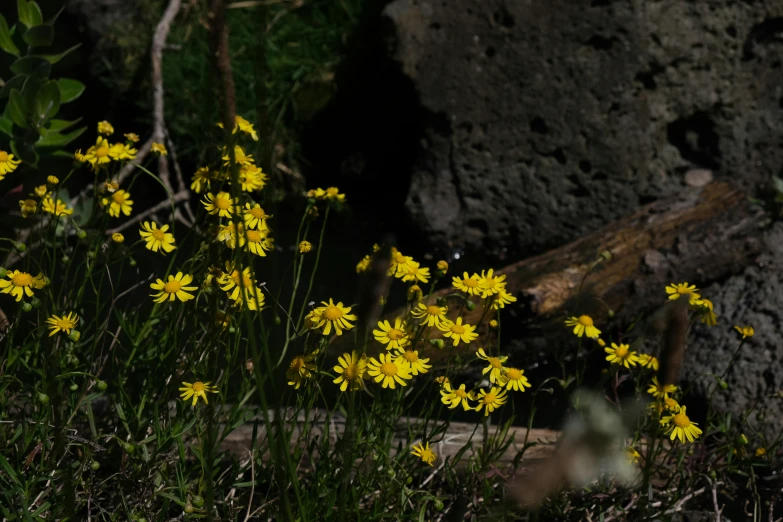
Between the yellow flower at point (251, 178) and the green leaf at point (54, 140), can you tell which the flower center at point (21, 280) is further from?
the green leaf at point (54, 140)

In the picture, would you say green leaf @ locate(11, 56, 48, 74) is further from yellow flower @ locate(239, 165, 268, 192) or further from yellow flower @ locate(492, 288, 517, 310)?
yellow flower @ locate(492, 288, 517, 310)

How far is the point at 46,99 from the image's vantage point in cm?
255

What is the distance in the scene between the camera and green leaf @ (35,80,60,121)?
2.52 meters

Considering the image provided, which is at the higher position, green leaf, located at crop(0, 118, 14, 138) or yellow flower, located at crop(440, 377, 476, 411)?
green leaf, located at crop(0, 118, 14, 138)

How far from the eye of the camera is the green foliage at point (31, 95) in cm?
253

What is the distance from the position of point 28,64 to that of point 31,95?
0.19 metres

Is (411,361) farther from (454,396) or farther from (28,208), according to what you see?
(28,208)

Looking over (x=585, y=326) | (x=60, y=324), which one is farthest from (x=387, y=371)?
(x=60, y=324)

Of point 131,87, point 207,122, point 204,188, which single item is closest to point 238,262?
point 207,122

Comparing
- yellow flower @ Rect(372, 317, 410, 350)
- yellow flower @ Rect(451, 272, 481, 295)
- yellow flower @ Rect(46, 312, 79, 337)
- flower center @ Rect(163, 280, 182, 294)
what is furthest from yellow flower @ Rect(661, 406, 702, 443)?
yellow flower @ Rect(46, 312, 79, 337)

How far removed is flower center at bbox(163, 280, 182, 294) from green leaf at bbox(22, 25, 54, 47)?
1.27m

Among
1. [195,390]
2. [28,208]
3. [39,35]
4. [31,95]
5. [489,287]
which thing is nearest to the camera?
[195,390]

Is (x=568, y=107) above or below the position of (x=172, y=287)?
above

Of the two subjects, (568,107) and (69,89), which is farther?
(568,107)
